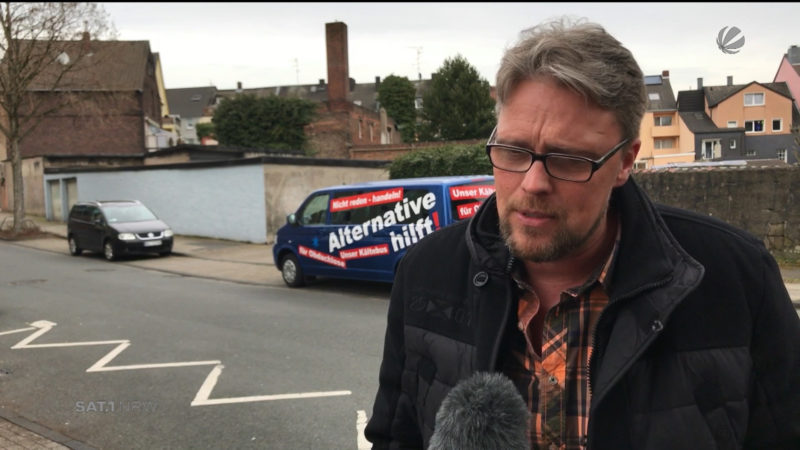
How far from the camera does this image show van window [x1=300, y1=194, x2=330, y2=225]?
11828mm

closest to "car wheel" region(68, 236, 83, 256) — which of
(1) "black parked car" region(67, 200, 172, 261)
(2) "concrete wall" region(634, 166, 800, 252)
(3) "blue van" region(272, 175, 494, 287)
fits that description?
(1) "black parked car" region(67, 200, 172, 261)

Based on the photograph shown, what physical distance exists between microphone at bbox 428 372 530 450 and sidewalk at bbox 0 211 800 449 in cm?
463

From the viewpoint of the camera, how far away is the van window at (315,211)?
11828 millimetres

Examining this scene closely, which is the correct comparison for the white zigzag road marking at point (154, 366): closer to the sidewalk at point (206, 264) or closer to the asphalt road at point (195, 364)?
the asphalt road at point (195, 364)

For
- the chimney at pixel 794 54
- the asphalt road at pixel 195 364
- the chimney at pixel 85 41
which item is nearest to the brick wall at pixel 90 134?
the chimney at pixel 85 41

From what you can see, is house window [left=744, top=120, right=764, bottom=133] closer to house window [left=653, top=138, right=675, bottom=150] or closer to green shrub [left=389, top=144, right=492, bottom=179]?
house window [left=653, top=138, right=675, bottom=150]

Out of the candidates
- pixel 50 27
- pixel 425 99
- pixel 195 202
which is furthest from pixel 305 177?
pixel 425 99

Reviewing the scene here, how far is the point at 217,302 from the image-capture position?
10828mm

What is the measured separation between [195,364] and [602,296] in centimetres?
604

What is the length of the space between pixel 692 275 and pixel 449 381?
0.67m

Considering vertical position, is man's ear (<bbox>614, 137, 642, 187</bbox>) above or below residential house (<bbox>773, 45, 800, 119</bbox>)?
below

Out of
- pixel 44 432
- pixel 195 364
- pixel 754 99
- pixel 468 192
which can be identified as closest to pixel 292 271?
pixel 468 192

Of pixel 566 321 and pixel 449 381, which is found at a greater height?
pixel 566 321

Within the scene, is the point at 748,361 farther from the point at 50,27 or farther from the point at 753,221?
the point at 50,27
